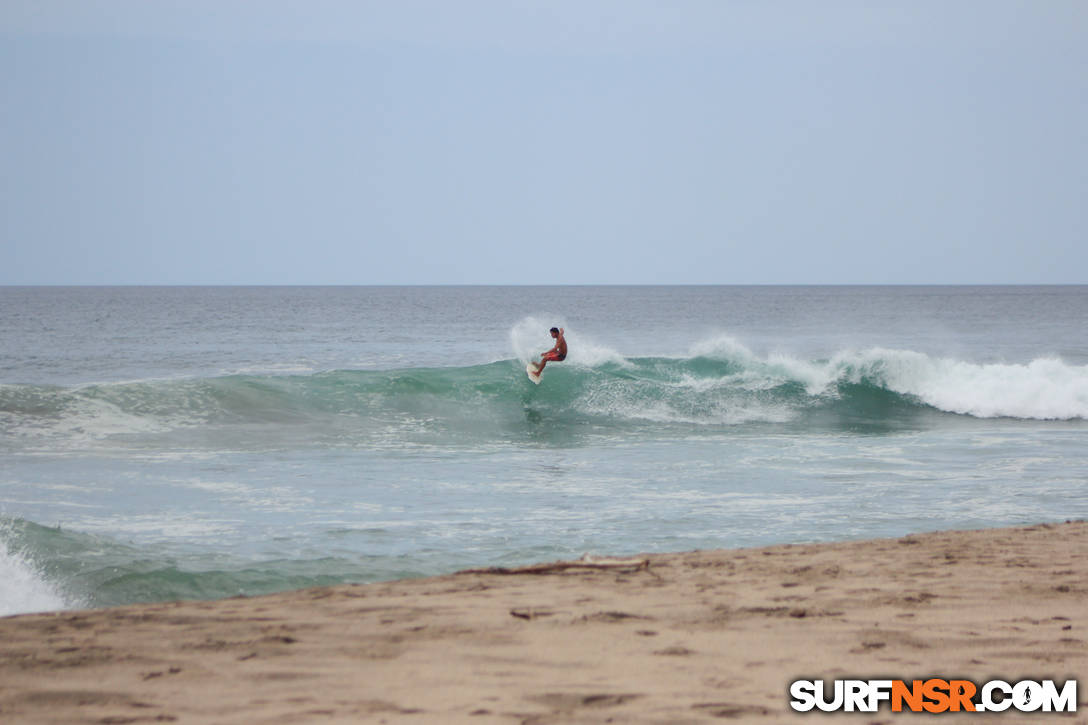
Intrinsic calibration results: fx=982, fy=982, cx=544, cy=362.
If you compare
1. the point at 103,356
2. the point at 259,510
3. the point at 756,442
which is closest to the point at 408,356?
the point at 103,356

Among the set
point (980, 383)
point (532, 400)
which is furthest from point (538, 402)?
point (980, 383)

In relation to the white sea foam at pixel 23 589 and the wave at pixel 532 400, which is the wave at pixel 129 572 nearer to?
the white sea foam at pixel 23 589

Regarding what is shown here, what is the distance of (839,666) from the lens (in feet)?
13.3

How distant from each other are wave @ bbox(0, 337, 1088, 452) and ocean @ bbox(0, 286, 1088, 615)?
0.23ft

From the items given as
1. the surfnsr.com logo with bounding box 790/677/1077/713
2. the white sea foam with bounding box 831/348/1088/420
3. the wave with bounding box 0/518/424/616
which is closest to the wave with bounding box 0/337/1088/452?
the white sea foam with bounding box 831/348/1088/420

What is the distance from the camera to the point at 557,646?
170 inches

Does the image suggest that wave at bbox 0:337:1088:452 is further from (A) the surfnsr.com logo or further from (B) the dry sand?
(A) the surfnsr.com logo

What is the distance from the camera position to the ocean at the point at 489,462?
7.67 meters

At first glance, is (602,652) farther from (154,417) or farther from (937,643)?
(154,417)

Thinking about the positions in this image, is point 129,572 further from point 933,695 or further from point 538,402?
point 538,402

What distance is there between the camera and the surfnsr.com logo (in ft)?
11.7

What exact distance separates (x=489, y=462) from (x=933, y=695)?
9.55 metres

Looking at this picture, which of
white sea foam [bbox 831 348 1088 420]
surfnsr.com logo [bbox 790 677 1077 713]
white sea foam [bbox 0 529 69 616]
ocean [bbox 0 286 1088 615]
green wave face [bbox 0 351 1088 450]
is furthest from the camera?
white sea foam [bbox 831 348 1088 420]

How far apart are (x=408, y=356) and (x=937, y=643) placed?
1217 inches
